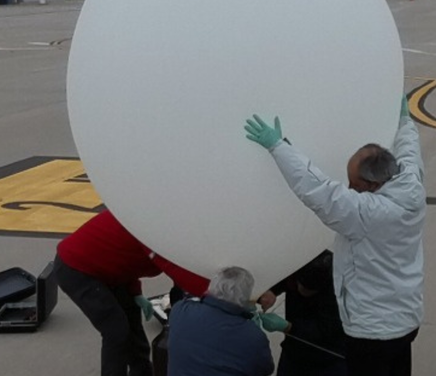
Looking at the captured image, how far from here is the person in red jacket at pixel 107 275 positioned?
4.24m

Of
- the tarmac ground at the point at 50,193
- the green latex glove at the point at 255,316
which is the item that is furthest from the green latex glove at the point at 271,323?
the tarmac ground at the point at 50,193

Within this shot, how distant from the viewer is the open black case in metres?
5.39

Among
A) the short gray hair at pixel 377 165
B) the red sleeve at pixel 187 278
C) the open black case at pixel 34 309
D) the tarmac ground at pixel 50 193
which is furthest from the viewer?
the open black case at pixel 34 309

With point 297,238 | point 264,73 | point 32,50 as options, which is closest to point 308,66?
point 264,73

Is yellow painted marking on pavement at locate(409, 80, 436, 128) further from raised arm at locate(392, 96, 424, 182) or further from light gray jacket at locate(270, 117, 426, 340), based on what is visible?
light gray jacket at locate(270, 117, 426, 340)

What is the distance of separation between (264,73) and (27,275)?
130 inches

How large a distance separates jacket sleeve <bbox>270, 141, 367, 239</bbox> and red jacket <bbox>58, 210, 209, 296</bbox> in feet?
3.57

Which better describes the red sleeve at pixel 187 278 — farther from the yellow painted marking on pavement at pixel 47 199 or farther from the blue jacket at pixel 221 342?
the yellow painted marking on pavement at pixel 47 199

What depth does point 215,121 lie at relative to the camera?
118 inches

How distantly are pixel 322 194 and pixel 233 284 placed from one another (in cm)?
45

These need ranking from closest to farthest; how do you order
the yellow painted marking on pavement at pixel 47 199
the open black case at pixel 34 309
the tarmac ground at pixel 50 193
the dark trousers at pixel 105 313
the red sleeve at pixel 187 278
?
the red sleeve at pixel 187 278 → the dark trousers at pixel 105 313 → the tarmac ground at pixel 50 193 → the open black case at pixel 34 309 → the yellow painted marking on pavement at pixel 47 199

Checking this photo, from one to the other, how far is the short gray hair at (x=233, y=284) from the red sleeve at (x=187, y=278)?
24cm

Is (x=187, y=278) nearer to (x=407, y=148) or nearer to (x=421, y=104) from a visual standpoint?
(x=407, y=148)

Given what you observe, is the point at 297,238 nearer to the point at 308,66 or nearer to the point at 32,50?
the point at 308,66
